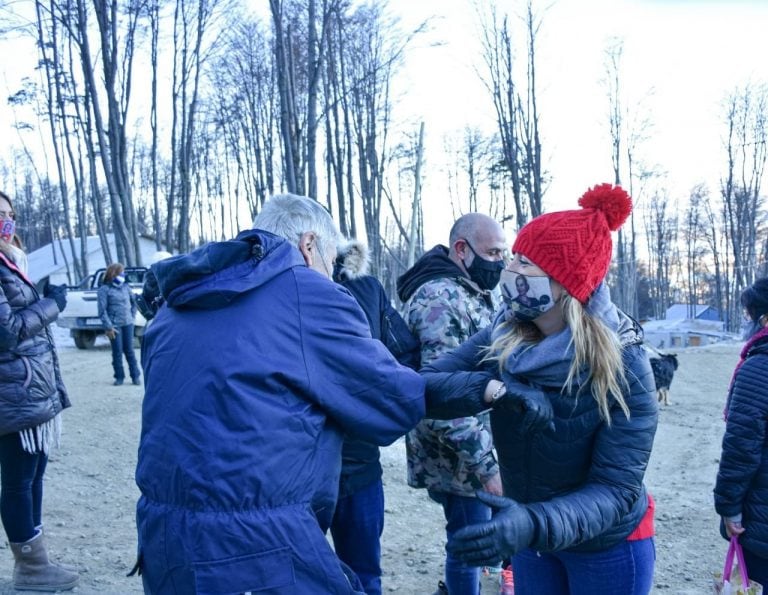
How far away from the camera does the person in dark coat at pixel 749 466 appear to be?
282cm

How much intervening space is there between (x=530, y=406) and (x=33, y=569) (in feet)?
10.7

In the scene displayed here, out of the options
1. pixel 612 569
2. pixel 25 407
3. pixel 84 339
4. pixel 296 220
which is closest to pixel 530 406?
pixel 612 569

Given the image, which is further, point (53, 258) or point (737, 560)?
point (53, 258)

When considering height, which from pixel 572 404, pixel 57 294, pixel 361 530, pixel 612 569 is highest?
pixel 57 294

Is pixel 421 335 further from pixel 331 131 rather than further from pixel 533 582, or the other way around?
pixel 331 131

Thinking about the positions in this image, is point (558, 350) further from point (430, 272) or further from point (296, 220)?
point (430, 272)

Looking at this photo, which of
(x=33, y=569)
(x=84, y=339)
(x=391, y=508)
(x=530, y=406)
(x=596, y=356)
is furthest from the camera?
(x=84, y=339)

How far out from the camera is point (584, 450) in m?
2.12

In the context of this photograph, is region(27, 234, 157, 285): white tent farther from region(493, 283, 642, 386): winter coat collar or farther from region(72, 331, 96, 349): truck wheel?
region(493, 283, 642, 386): winter coat collar

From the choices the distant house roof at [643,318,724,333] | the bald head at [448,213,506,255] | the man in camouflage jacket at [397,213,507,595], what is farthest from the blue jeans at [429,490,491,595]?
the distant house roof at [643,318,724,333]

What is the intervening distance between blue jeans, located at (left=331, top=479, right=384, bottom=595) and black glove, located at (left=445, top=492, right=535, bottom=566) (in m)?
1.36

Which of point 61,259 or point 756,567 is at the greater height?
point 61,259

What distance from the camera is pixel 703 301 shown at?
6184cm

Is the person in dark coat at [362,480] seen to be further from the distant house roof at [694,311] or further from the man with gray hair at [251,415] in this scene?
the distant house roof at [694,311]
